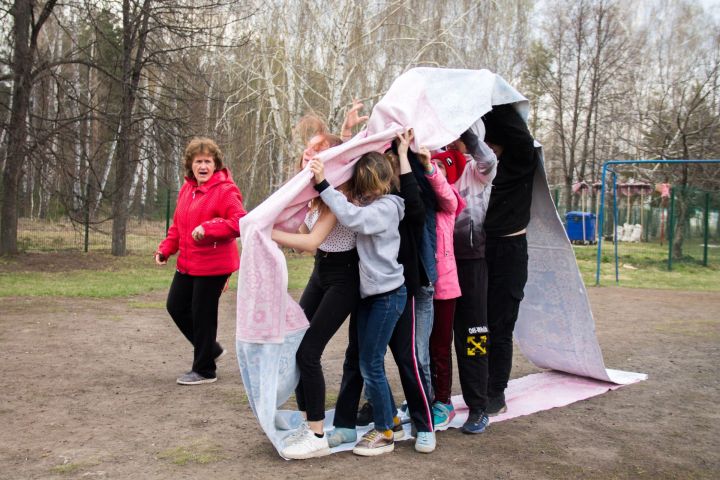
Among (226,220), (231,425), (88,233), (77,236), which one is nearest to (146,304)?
(226,220)

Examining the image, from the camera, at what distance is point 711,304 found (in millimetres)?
11055

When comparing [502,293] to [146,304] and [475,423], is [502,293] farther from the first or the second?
[146,304]

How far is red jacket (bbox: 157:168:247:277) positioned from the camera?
5.38 meters

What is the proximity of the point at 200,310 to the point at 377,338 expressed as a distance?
189 cm

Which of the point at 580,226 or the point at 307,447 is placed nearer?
the point at 307,447

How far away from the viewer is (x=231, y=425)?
4.43 m

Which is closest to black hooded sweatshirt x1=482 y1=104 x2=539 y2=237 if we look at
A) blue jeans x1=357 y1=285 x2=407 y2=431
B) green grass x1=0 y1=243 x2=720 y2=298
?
blue jeans x1=357 y1=285 x2=407 y2=431

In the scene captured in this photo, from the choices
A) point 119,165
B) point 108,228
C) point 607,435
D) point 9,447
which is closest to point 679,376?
point 607,435

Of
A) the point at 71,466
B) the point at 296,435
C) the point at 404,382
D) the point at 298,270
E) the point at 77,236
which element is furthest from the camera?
the point at 77,236

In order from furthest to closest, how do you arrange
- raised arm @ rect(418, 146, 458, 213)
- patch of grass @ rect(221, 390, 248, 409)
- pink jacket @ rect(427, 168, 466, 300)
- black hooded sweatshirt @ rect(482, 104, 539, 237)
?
1. patch of grass @ rect(221, 390, 248, 409)
2. black hooded sweatshirt @ rect(482, 104, 539, 237)
3. pink jacket @ rect(427, 168, 466, 300)
4. raised arm @ rect(418, 146, 458, 213)

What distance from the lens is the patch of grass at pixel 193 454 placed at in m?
3.76

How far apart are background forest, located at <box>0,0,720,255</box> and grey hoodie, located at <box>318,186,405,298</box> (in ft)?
38.8

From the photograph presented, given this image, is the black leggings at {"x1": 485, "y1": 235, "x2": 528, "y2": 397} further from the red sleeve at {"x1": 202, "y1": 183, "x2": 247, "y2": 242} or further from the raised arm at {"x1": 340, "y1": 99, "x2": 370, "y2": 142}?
the red sleeve at {"x1": 202, "y1": 183, "x2": 247, "y2": 242}

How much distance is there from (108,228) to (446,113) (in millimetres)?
23178
